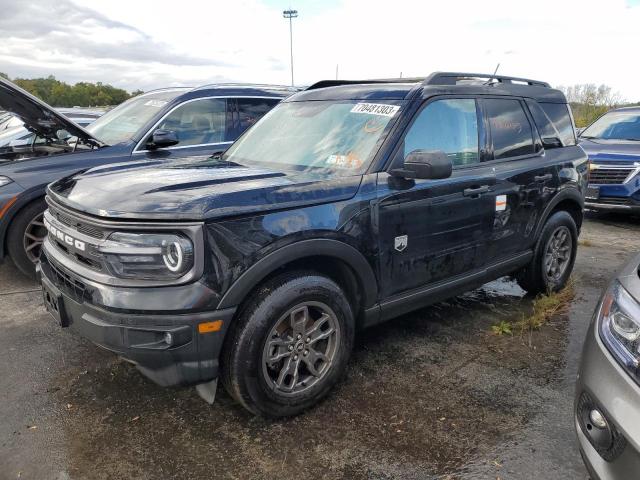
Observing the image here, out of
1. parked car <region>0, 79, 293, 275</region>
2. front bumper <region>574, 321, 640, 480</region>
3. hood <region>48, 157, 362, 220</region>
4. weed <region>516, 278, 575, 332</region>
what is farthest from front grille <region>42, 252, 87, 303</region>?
weed <region>516, 278, 575, 332</region>

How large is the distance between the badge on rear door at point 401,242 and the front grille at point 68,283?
1.74 m

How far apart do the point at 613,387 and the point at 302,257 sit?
1474 mm

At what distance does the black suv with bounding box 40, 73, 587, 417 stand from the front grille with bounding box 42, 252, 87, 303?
0.01 metres

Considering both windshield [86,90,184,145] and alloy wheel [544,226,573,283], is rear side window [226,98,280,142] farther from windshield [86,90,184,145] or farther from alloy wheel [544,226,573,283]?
alloy wheel [544,226,573,283]

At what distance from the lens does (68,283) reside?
263 cm

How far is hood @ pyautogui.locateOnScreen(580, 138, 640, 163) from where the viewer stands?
7.59 metres

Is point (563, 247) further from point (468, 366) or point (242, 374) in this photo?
point (242, 374)

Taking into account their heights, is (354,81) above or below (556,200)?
above

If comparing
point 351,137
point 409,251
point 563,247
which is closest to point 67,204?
point 351,137

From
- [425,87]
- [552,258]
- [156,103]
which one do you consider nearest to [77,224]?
[425,87]

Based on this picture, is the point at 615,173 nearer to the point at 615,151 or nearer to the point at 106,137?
the point at 615,151

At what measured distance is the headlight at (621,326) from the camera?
70.6 inches

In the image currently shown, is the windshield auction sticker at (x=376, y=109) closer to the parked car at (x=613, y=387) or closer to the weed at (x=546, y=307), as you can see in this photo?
the parked car at (x=613, y=387)

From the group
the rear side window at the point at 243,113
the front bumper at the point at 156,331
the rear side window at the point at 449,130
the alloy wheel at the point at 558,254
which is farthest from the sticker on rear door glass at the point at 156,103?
the alloy wheel at the point at 558,254
